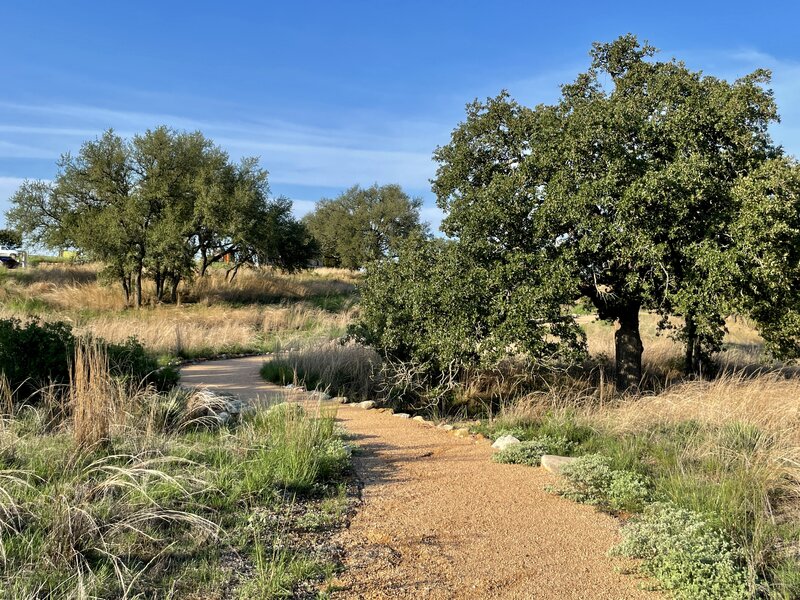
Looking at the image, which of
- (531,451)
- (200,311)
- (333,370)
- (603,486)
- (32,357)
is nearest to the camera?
(603,486)

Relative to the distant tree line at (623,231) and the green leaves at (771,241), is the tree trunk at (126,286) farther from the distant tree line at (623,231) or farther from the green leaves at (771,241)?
the green leaves at (771,241)

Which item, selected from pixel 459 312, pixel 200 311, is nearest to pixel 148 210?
pixel 200 311

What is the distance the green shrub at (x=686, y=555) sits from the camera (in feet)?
11.5

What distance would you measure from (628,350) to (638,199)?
3.90 meters

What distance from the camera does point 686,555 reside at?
11.8 ft

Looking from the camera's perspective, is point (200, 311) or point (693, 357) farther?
point (200, 311)

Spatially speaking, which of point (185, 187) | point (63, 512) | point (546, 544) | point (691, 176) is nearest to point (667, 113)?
point (691, 176)

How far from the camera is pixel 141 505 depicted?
13.3 ft

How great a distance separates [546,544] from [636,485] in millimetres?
1313

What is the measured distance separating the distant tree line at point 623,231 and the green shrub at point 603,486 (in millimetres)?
3198

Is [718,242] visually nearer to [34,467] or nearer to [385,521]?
[385,521]

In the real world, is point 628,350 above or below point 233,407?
above

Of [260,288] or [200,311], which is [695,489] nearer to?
[200,311]

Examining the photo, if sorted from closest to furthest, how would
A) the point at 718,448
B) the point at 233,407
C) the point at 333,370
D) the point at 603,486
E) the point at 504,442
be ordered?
the point at 603,486
the point at 718,448
the point at 504,442
the point at 233,407
the point at 333,370
